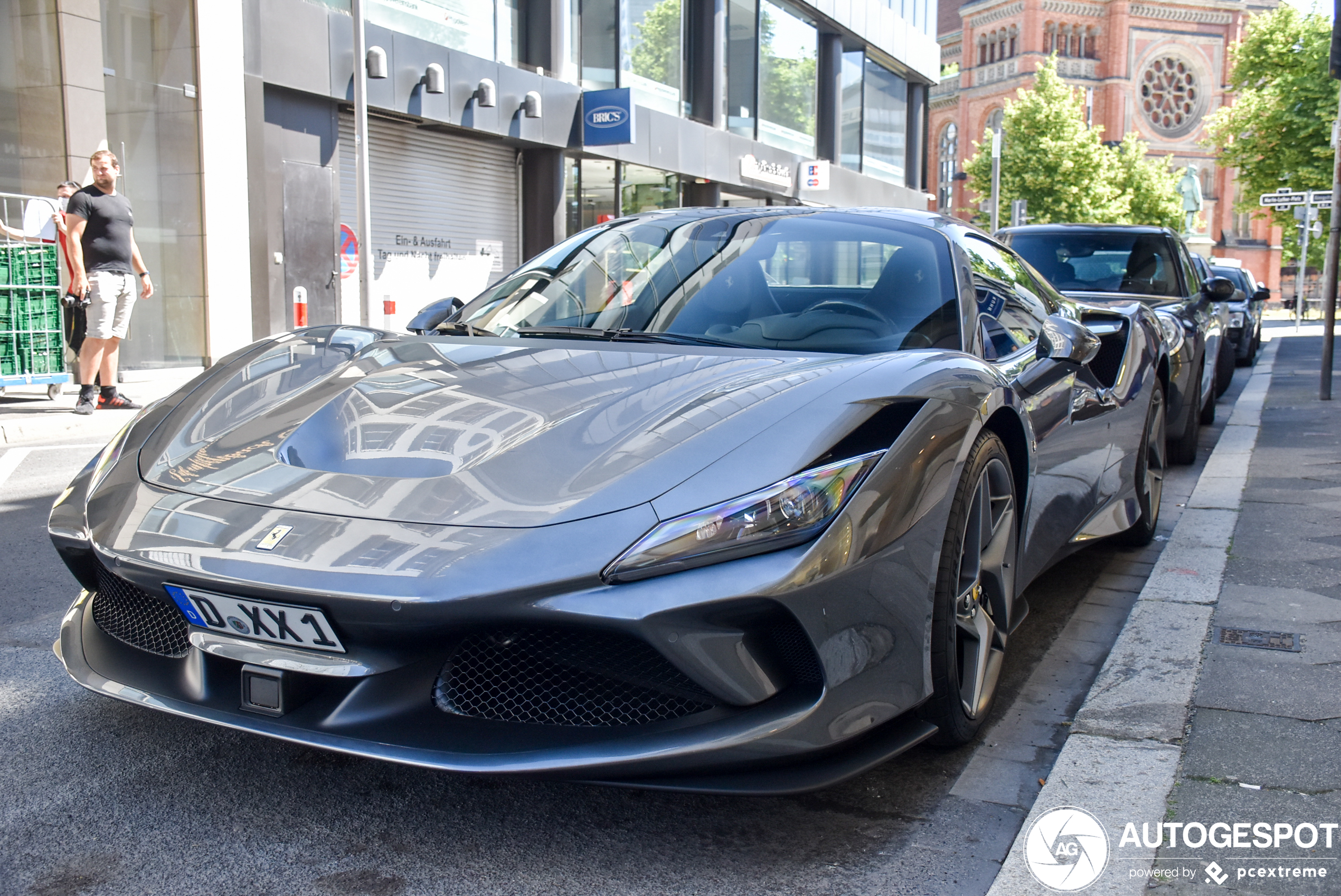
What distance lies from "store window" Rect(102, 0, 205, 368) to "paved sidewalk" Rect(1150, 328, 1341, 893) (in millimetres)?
11343

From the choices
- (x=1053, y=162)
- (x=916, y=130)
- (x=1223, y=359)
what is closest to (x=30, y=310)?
(x=1223, y=359)

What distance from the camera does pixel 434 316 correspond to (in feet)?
11.9

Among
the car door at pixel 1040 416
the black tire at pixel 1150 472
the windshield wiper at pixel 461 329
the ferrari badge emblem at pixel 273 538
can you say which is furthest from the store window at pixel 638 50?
the ferrari badge emblem at pixel 273 538

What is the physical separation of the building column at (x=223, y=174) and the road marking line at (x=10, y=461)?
5937 millimetres

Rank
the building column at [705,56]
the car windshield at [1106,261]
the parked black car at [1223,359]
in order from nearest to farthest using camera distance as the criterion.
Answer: the car windshield at [1106,261]
the parked black car at [1223,359]
the building column at [705,56]

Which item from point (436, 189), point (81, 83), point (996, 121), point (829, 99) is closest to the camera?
point (81, 83)

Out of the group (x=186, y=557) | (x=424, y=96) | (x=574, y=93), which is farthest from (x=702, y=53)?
(x=186, y=557)

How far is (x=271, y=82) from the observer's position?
13352 mm

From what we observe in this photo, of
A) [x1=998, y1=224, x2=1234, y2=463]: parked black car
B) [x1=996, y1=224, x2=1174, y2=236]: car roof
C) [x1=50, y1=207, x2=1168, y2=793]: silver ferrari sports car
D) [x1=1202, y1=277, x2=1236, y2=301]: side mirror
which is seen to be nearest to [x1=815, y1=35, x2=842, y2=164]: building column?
[x1=998, y1=224, x2=1234, y2=463]: parked black car

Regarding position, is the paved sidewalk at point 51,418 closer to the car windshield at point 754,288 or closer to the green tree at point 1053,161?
the car windshield at point 754,288

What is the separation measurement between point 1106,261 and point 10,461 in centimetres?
720

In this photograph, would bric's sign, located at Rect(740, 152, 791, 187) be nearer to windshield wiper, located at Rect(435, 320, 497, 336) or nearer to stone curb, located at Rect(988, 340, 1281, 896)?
stone curb, located at Rect(988, 340, 1281, 896)

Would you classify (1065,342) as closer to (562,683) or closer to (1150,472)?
(1150,472)

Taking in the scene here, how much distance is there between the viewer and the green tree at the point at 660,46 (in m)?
20.5
